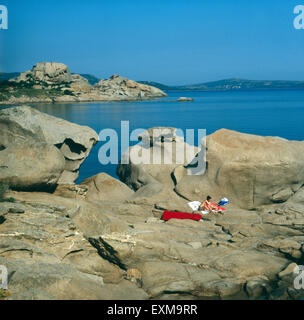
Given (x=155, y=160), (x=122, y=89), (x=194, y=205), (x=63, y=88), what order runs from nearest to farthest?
(x=194, y=205) < (x=155, y=160) < (x=63, y=88) < (x=122, y=89)

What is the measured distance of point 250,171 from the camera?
18.7 m

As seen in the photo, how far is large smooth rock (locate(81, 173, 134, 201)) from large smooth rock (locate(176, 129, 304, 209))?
290 centimetres

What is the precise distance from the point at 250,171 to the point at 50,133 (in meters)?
9.38

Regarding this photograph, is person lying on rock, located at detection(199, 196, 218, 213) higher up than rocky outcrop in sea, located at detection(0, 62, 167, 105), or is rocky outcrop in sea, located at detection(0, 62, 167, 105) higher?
rocky outcrop in sea, located at detection(0, 62, 167, 105)

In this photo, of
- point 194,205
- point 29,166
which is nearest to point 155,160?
point 194,205

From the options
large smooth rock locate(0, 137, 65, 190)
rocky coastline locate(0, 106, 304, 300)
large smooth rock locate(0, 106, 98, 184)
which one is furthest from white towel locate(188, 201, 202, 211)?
large smooth rock locate(0, 137, 65, 190)

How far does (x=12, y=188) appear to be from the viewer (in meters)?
14.1

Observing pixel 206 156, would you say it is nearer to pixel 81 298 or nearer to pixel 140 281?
pixel 140 281

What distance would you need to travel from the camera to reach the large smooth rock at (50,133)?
16.7 metres

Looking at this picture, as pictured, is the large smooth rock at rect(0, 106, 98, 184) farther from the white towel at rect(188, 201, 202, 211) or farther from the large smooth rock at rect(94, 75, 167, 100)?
the large smooth rock at rect(94, 75, 167, 100)

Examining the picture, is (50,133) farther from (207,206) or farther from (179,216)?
(207,206)

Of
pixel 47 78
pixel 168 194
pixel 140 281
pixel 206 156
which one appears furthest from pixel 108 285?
pixel 47 78

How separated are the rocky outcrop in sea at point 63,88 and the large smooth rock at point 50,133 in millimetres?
97336

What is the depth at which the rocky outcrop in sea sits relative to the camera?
11900 cm
